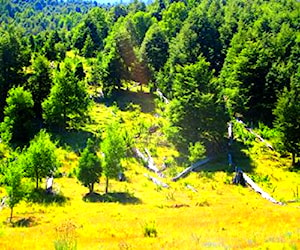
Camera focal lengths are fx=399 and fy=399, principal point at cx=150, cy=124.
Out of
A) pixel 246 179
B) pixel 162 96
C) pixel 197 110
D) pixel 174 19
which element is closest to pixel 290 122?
pixel 246 179

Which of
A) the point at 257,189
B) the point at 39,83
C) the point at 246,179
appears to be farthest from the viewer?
the point at 39,83

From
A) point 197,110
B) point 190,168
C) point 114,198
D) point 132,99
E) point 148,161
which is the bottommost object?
point 114,198

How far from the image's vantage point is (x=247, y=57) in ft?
220

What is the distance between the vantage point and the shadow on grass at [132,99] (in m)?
74.2

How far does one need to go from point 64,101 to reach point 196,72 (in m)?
20.5

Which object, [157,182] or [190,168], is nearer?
[157,182]

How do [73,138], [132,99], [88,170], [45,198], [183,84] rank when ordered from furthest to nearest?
[132,99] → [73,138] → [183,84] → [88,170] → [45,198]

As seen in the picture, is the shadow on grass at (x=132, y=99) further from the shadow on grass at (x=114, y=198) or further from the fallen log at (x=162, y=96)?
the shadow on grass at (x=114, y=198)

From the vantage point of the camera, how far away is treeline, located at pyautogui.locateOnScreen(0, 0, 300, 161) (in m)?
56.4

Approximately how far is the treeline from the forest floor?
4395 mm

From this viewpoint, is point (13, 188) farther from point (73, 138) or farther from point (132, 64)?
point (132, 64)

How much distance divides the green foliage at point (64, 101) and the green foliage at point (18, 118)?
121 inches

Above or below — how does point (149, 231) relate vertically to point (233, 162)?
below

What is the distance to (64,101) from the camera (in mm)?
61125
